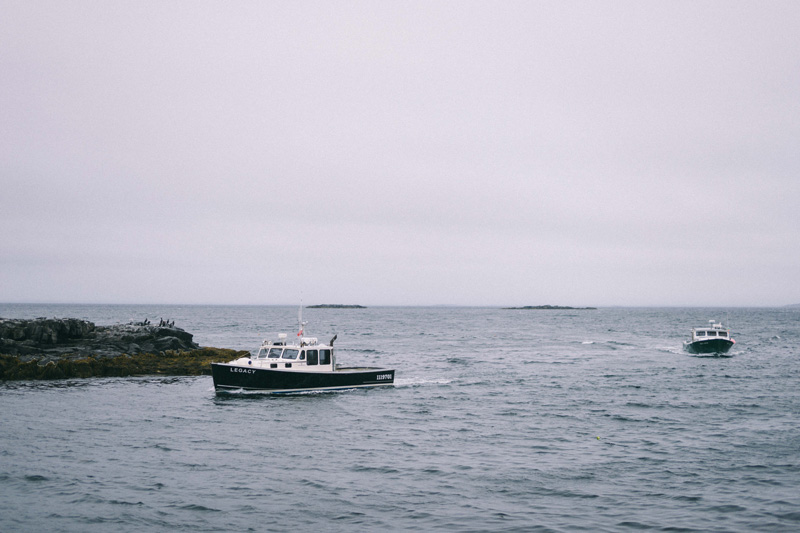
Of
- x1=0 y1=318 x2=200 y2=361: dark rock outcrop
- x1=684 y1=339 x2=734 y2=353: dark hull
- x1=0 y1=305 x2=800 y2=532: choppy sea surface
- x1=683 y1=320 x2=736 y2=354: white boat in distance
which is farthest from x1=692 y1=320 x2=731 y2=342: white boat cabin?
x1=0 y1=318 x2=200 y2=361: dark rock outcrop

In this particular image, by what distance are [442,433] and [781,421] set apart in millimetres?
15100

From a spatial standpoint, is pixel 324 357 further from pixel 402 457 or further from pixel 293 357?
pixel 402 457

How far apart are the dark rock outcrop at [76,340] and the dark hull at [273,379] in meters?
16.9

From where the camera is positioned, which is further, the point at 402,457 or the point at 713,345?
the point at 713,345

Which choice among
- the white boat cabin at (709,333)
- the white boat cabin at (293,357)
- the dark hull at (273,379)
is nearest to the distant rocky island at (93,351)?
the dark hull at (273,379)

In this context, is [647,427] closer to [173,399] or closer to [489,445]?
[489,445]

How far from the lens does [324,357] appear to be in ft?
106

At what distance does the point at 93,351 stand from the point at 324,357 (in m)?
22.0

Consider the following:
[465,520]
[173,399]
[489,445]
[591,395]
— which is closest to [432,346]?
[591,395]

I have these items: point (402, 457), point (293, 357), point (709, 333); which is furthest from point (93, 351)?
point (709, 333)

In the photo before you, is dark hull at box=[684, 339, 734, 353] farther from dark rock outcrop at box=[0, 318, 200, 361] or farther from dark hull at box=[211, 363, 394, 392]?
dark rock outcrop at box=[0, 318, 200, 361]

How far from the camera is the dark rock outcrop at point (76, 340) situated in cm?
4191

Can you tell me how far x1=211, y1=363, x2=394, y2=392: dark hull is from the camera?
30.5 metres

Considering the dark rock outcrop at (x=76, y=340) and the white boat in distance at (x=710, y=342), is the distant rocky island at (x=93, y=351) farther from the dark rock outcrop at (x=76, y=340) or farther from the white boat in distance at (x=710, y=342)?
the white boat in distance at (x=710, y=342)
